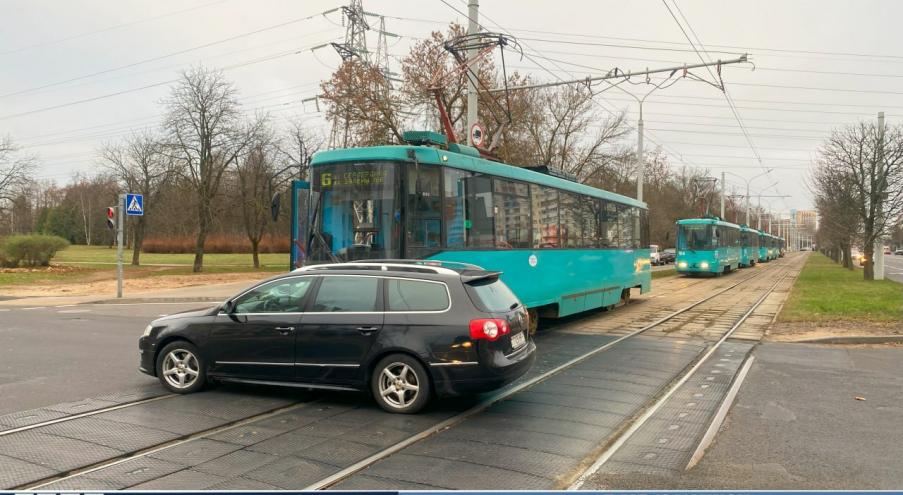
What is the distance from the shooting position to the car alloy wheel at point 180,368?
7.34m

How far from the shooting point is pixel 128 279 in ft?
106

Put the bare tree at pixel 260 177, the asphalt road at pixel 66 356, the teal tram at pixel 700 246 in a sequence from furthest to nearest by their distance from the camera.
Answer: the bare tree at pixel 260 177, the teal tram at pixel 700 246, the asphalt road at pixel 66 356

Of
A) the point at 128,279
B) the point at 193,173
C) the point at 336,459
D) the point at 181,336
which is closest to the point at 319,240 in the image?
the point at 181,336

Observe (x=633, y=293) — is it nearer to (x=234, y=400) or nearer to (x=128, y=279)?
(x=234, y=400)

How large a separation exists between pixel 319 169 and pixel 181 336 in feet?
11.6

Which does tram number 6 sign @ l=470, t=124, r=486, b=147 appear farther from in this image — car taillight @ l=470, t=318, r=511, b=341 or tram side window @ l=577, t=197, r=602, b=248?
car taillight @ l=470, t=318, r=511, b=341

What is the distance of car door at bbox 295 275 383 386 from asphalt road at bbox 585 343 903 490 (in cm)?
→ 285

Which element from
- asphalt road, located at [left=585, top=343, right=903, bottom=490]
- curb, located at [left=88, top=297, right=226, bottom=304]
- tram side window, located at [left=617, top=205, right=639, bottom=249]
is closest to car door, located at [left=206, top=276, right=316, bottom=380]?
asphalt road, located at [left=585, top=343, right=903, bottom=490]

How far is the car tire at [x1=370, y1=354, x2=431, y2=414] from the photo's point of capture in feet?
Answer: 21.2

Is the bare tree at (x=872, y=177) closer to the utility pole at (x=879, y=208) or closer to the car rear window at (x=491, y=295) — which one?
the utility pole at (x=879, y=208)

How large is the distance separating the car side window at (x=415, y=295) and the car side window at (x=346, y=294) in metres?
0.18

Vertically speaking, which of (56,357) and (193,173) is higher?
(193,173)

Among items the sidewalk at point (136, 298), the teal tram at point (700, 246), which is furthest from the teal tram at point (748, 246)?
the sidewalk at point (136, 298)

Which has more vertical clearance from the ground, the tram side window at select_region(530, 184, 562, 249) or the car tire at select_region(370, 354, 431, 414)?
the tram side window at select_region(530, 184, 562, 249)
